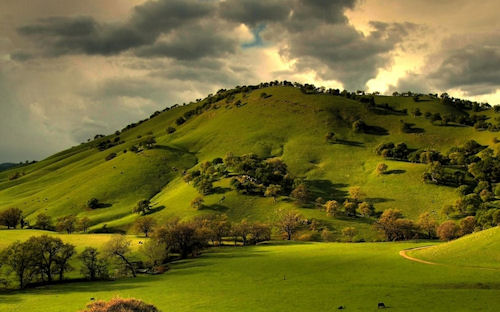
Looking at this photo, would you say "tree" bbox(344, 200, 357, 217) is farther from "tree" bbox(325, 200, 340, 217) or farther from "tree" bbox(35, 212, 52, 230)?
"tree" bbox(35, 212, 52, 230)

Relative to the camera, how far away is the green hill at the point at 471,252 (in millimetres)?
74000

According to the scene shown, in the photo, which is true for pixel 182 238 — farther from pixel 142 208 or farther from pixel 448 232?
pixel 448 232

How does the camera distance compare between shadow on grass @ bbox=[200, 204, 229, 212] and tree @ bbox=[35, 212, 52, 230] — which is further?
tree @ bbox=[35, 212, 52, 230]

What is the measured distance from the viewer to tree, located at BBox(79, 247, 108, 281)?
94750mm

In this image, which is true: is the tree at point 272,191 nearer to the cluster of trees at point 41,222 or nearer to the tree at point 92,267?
the cluster of trees at point 41,222

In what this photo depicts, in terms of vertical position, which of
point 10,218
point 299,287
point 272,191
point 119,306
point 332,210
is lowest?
point 299,287

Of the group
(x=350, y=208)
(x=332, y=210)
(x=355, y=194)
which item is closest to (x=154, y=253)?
(x=332, y=210)

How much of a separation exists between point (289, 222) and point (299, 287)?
78.1 meters

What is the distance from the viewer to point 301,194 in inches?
6841

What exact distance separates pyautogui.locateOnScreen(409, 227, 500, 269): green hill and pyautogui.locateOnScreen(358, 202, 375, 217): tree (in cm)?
6763

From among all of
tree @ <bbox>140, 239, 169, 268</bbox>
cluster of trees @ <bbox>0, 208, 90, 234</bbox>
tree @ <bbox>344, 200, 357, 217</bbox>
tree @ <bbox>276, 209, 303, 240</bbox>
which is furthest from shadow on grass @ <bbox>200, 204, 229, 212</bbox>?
tree @ <bbox>140, 239, 169, 268</bbox>

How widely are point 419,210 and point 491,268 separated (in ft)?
309

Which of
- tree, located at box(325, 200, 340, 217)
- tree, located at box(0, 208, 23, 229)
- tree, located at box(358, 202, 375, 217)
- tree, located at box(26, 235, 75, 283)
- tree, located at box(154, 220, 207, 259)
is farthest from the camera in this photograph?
tree, located at box(0, 208, 23, 229)

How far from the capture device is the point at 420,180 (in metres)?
186
